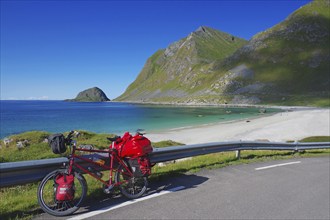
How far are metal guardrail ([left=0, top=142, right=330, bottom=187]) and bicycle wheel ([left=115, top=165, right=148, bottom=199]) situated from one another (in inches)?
48.3

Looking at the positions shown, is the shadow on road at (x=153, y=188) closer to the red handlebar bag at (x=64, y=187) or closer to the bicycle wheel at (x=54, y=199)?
the bicycle wheel at (x=54, y=199)

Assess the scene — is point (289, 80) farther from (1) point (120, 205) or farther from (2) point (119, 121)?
(1) point (120, 205)

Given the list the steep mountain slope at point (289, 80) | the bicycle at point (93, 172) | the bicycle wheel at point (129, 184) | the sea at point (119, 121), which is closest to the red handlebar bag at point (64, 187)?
the bicycle at point (93, 172)

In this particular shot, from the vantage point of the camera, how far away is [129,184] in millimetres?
6477

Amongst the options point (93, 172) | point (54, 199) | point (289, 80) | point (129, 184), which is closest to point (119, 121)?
point (129, 184)

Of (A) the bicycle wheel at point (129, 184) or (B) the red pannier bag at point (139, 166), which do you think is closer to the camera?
(A) the bicycle wheel at point (129, 184)

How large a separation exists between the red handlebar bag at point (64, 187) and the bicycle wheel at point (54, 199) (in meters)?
0.08

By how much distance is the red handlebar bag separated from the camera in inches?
201

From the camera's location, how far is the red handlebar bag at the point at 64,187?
510cm

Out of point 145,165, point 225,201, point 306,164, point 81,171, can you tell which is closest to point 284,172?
point 306,164

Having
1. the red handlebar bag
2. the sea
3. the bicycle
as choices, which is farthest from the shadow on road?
the sea

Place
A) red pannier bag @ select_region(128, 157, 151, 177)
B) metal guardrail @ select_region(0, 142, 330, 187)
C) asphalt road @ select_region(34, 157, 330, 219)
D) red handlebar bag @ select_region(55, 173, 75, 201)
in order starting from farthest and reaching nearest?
red pannier bag @ select_region(128, 157, 151, 177) → asphalt road @ select_region(34, 157, 330, 219) → metal guardrail @ select_region(0, 142, 330, 187) → red handlebar bag @ select_region(55, 173, 75, 201)

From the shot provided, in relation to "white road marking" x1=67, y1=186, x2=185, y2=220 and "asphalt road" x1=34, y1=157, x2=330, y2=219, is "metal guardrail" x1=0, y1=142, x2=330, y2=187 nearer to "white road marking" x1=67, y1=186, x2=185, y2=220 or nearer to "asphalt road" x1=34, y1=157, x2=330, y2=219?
"asphalt road" x1=34, y1=157, x2=330, y2=219

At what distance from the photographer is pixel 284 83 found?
177 m
